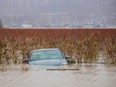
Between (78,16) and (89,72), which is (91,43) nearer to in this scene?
(89,72)

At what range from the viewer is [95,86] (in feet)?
53.5

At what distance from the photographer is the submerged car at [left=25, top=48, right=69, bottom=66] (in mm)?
23472

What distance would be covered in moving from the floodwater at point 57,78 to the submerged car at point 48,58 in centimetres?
141

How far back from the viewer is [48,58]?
24031 mm

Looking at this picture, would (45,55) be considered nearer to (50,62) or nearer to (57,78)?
(50,62)

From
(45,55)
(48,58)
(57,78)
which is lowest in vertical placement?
(57,78)

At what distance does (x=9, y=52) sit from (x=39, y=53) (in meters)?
5.49

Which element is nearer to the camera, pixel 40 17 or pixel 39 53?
pixel 39 53

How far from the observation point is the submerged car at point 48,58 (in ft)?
77.0

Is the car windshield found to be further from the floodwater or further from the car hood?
the floodwater

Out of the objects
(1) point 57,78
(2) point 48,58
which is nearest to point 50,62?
(2) point 48,58

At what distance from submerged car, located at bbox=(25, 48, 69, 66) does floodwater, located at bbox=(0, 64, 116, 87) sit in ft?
4.64

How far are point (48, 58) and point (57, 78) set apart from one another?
18.5 feet

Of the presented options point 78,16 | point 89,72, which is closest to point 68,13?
point 78,16
